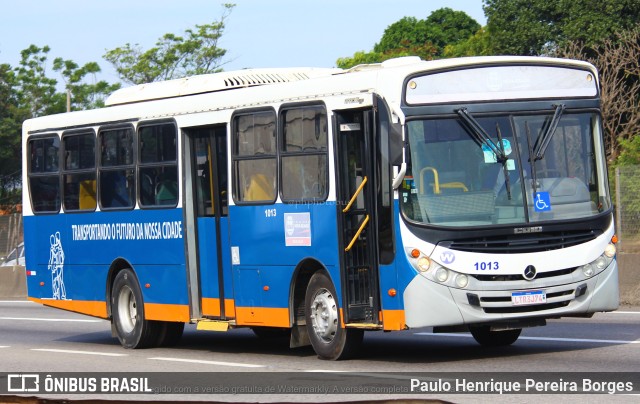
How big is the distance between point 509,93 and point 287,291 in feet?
10.9

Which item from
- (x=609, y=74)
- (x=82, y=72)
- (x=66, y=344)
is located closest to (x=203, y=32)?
(x=82, y=72)

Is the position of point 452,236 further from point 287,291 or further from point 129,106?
point 129,106

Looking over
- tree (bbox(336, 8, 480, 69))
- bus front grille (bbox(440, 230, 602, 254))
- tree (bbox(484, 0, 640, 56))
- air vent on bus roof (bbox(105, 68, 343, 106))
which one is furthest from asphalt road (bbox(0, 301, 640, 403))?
tree (bbox(336, 8, 480, 69))

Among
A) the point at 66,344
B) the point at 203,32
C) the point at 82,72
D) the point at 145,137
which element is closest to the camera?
the point at 145,137

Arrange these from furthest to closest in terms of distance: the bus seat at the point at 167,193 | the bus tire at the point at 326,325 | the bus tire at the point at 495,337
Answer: the bus seat at the point at 167,193, the bus tire at the point at 495,337, the bus tire at the point at 326,325

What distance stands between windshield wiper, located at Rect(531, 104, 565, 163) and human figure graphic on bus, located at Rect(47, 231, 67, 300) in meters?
8.43

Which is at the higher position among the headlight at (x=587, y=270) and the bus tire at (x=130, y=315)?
the headlight at (x=587, y=270)

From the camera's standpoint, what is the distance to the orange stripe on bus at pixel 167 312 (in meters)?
16.3

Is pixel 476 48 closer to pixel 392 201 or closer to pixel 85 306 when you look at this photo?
pixel 85 306

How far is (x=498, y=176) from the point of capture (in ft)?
42.1

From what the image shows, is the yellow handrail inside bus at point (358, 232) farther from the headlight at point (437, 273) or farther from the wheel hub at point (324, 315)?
the headlight at point (437, 273)

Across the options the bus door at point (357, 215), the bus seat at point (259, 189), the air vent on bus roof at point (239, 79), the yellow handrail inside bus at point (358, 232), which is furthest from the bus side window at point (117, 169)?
the yellow handrail inside bus at point (358, 232)

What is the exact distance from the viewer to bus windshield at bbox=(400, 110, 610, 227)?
41.7 feet

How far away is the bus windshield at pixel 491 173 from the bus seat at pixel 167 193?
4.60 metres
